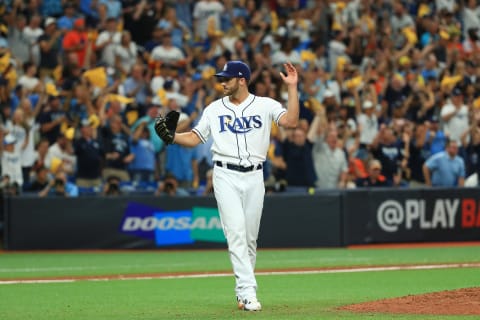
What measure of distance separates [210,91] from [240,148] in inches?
504

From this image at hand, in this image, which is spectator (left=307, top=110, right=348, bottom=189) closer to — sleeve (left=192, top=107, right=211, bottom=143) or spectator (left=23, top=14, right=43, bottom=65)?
spectator (left=23, top=14, right=43, bottom=65)

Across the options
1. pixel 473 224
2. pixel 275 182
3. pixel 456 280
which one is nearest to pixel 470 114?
pixel 473 224

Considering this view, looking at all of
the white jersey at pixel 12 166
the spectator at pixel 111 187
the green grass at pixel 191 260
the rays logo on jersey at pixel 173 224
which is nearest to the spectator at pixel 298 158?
the green grass at pixel 191 260

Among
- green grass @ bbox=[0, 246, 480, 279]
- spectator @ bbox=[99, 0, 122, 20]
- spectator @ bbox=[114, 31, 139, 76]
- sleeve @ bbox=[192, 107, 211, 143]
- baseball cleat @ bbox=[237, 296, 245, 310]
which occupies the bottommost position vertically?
green grass @ bbox=[0, 246, 480, 279]

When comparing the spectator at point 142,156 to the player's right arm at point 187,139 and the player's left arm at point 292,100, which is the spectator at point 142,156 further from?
the player's left arm at point 292,100

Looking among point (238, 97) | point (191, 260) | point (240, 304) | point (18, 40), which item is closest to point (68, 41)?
point (18, 40)

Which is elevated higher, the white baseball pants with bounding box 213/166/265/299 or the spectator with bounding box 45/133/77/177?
the spectator with bounding box 45/133/77/177

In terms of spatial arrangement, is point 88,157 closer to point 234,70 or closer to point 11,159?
point 11,159

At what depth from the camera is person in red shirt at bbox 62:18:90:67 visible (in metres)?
22.6

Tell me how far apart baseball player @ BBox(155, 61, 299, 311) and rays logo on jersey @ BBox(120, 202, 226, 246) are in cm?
988

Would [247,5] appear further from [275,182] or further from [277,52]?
[275,182]

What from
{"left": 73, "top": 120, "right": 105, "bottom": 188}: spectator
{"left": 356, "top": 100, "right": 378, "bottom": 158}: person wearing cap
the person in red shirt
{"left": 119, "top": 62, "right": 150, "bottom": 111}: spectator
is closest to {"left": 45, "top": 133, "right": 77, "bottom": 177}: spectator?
{"left": 73, "top": 120, "right": 105, "bottom": 188}: spectator

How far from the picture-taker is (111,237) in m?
20.3

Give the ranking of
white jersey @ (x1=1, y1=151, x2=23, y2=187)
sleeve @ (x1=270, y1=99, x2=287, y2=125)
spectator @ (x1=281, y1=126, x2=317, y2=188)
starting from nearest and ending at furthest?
sleeve @ (x1=270, y1=99, x2=287, y2=125), white jersey @ (x1=1, y1=151, x2=23, y2=187), spectator @ (x1=281, y1=126, x2=317, y2=188)
